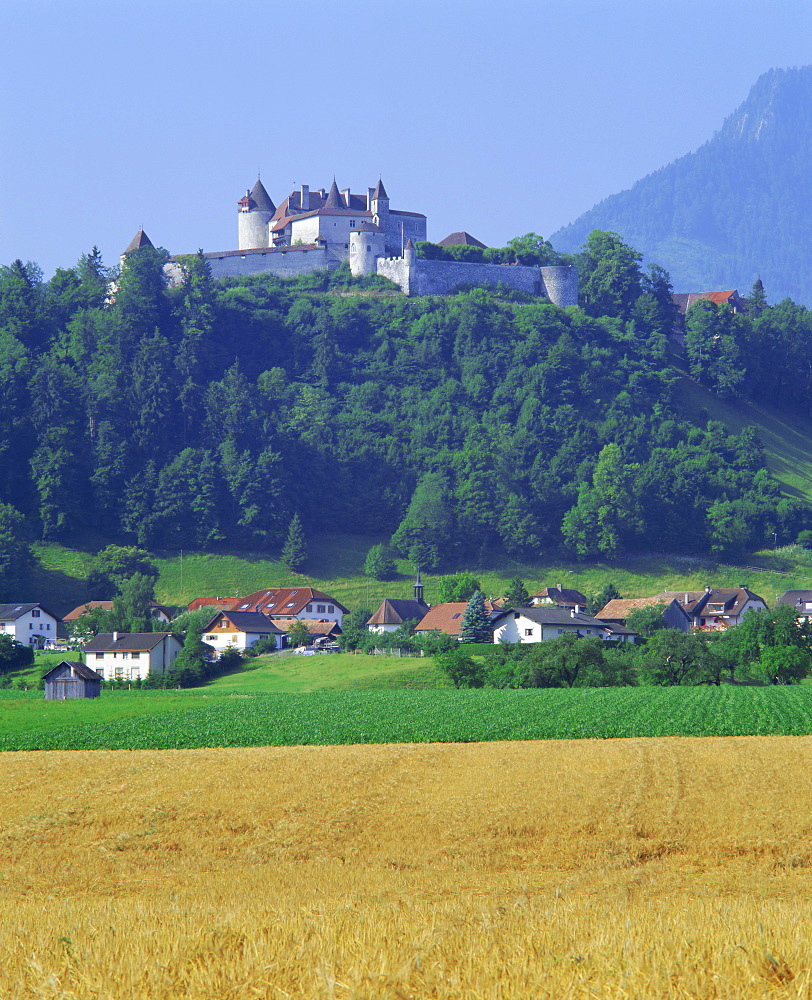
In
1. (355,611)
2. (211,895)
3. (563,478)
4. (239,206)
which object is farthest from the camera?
(239,206)

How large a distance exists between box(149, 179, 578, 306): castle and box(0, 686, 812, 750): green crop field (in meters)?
92.1

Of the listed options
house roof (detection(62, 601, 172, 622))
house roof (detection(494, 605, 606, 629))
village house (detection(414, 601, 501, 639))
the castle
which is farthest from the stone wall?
house roof (detection(494, 605, 606, 629))

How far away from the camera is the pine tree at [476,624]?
71.5 m

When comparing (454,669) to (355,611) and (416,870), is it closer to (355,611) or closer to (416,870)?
(355,611)

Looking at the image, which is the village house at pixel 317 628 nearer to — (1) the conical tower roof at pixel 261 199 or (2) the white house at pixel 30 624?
(2) the white house at pixel 30 624

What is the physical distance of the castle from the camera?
5281 inches

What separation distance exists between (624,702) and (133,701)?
784 inches

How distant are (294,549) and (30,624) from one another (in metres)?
25.7

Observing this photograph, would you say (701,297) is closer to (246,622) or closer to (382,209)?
(382,209)

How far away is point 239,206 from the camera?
14575 cm

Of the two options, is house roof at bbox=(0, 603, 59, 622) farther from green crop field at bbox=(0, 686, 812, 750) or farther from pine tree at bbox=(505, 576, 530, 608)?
green crop field at bbox=(0, 686, 812, 750)

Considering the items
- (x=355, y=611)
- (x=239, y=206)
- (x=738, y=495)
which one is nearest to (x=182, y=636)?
Result: (x=355, y=611)

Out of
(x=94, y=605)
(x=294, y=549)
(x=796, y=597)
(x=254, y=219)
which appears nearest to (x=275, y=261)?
(x=254, y=219)

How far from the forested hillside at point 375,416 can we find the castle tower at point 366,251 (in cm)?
204
